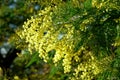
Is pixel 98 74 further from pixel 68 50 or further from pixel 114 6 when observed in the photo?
pixel 114 6

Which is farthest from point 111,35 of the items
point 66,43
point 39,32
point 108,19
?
point 39,32

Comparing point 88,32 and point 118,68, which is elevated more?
point 88,32

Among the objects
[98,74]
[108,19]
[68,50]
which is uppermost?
[108,19]

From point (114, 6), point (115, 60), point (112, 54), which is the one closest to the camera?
point (114, 6)

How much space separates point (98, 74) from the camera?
4594 mm

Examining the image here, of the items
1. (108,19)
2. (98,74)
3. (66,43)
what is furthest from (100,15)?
(98,74)

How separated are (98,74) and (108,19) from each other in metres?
0.72

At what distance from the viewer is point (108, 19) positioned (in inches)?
165

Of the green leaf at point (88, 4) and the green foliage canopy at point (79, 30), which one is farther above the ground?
the green leaf at point (88, 4)

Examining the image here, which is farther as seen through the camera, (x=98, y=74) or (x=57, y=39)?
(x=98, y=74)

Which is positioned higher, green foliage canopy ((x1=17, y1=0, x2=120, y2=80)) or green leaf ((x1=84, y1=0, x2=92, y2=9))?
green leaf ((x1=84, y1=0, x2=92, y2=9))

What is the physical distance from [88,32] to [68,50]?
323mm

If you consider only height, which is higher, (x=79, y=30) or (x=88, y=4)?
(x=88, y=4)

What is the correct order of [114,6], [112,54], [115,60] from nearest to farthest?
[114,6] → [115,60] → [112,54]
